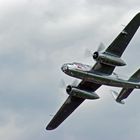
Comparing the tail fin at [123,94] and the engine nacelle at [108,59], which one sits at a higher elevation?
the engine nacelle at [108,59]

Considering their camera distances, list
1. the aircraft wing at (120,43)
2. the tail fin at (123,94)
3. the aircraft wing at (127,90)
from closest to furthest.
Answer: the aircraft wing at (120,43), the aircraft wing at (127,90), the tail fin at (123,94)

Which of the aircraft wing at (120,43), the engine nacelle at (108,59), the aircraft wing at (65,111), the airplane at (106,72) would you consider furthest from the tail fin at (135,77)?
the aircraft wing at (65,111)

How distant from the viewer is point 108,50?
94312 mm

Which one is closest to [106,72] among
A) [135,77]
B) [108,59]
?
[108,59]

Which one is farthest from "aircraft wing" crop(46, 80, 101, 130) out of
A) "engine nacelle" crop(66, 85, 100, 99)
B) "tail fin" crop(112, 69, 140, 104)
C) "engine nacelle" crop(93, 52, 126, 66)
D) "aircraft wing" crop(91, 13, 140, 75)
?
"engine nacelle" crop(93, 52, 126, 66)

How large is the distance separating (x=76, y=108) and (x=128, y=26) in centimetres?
1896

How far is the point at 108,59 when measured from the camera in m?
93.1

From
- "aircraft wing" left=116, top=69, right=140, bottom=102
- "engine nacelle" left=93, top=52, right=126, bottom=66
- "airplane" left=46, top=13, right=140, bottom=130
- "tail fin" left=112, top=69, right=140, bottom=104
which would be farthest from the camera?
"tail fin" left=112, top=69, right=140, bottom=104

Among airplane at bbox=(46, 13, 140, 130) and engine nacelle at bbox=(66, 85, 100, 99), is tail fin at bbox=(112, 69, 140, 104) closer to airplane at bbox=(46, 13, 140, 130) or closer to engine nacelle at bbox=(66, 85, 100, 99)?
airplane at bbox=(46, 13, 140, 130)

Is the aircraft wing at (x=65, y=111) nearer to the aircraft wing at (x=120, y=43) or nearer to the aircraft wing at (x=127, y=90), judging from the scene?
the aircraft wing at (x=127, y=90)

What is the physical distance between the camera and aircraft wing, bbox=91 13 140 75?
92188 millimetres

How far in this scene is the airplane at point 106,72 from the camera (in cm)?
9200

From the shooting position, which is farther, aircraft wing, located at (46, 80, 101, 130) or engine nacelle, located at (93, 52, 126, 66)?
aircraft wing, located at (46, 80, 101, 130)

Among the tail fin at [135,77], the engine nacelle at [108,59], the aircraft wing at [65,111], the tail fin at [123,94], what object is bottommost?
the aircraft wing at [65,111]
